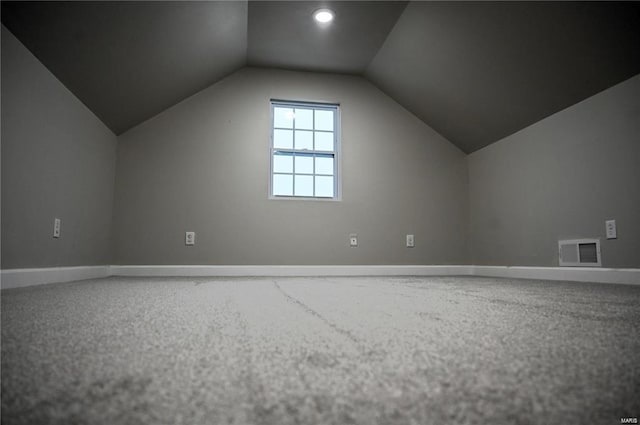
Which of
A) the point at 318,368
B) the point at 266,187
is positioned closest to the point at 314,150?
the point at 266,187

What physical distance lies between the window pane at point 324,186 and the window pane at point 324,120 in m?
0.57

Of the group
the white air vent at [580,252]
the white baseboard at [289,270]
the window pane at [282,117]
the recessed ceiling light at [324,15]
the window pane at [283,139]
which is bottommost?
the white baseboard at [289,270]

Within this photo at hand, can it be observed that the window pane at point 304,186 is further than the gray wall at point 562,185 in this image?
Yes

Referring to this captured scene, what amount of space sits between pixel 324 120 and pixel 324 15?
3.79ft

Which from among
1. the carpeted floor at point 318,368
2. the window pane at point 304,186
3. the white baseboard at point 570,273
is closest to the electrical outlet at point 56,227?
the carpeted floor at point 318,368

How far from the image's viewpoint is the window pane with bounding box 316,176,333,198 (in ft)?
12.5

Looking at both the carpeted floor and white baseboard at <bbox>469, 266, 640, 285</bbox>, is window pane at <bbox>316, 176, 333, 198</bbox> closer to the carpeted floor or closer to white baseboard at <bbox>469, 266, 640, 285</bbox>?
white baseboard at <bbox>469, 266, 640, 285</bbox>

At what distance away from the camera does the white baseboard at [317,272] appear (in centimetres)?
→ 221

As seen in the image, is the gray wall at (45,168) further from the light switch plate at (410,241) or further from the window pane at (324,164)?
the light switch plate at (410,241)

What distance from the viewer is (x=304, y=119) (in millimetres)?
3918

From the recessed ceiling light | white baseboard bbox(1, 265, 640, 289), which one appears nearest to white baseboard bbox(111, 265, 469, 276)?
white baseboard bbox(1, 265, 640, 289)

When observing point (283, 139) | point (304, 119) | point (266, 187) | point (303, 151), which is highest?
point (304, 119)

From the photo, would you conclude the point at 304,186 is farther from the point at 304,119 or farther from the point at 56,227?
the point at 56,227

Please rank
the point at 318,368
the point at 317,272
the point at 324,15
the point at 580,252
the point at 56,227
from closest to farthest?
the point at 318,368 < the point at 56,227 < the point at 580,252 < the point at 324,15 < the point at 317,272
